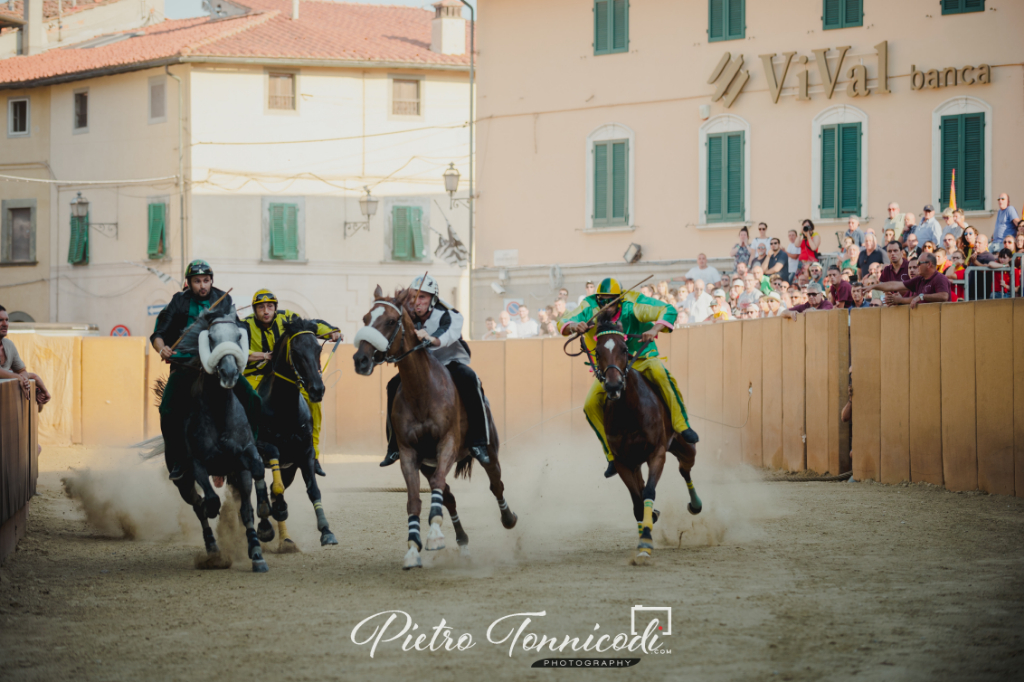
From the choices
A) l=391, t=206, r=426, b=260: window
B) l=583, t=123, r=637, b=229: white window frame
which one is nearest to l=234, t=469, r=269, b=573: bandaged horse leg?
l=583, t=123, r=637, b=229: white window frame

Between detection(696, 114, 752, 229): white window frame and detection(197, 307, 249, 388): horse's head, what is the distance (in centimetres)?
1744

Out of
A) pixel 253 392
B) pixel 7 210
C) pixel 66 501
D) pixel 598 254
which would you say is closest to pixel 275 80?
pixel 7 210

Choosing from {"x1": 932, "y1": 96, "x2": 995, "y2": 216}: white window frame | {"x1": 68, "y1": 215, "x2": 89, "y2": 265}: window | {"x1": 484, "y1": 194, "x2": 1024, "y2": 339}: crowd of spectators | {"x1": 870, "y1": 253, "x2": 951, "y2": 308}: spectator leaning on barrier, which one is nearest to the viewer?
{"x1": 870, "y1": 253, "x2": 951, "y2": 308}: spectator leaning on barrier

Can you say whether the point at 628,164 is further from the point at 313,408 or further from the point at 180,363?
the point at 180,363

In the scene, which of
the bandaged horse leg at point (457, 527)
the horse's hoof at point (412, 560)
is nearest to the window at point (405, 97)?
the bandaged horse leg at point (457, 527)

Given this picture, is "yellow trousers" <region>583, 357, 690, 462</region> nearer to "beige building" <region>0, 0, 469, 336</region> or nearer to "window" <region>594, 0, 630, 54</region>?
"window" <region>594, 0, 630, 54</region>

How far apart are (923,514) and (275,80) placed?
33243 millimetres

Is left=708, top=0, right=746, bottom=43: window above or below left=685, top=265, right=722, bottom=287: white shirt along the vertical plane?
above

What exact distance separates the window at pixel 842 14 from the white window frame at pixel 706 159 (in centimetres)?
264

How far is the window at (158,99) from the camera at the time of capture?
130 feet

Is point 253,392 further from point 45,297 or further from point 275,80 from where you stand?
point 45,297

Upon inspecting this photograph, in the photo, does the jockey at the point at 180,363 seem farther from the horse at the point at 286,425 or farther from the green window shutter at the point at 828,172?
the green window shutter at the point at 828,172

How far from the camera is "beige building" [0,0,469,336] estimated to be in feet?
129

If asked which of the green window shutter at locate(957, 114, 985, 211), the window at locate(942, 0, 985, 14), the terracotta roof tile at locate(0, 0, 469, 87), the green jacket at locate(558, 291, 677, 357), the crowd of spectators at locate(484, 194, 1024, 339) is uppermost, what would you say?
the terracotta roof tile at locate(0, 0, 469, 87)
